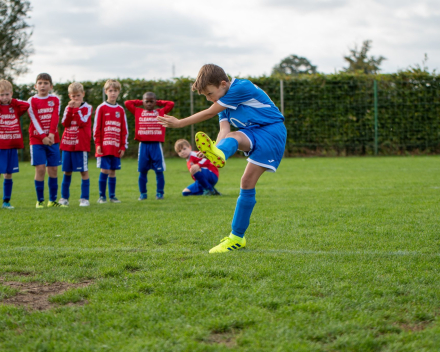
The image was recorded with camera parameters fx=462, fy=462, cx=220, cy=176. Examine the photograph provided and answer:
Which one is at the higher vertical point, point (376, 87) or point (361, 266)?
point (376, 87)

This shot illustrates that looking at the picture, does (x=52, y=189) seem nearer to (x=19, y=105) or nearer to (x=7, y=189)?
(x=7, y=189)

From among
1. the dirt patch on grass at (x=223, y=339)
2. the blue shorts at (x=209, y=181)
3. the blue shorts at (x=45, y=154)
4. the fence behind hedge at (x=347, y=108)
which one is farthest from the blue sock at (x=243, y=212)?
the fence behind hedge at (x=347, y=108)

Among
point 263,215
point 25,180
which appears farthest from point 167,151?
point 263,215

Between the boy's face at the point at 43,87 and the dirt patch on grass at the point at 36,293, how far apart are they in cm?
469

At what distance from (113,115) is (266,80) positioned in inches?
448

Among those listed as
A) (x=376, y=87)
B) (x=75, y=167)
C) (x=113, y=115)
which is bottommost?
(x=75, y=167)

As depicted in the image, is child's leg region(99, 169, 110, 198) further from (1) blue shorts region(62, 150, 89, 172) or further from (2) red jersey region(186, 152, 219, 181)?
(2) red jersey region(186, 152, 219, 181)

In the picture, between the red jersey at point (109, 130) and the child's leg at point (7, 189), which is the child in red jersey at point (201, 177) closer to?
the red jersey at point (109, 130)

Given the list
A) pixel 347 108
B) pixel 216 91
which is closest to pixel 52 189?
pixel 216 91

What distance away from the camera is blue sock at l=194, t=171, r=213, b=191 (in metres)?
8.16

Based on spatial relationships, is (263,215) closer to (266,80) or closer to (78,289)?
(78,289)

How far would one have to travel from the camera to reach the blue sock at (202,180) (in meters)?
8.16

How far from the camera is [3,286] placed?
10.2 ft

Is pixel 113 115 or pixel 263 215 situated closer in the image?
pixel 263 215
